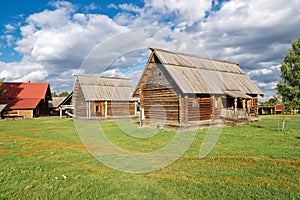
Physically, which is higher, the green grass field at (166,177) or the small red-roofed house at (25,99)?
the small red-roofed house at (25,99)

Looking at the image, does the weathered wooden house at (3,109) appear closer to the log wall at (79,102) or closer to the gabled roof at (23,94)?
the gabled roof at (23,94)

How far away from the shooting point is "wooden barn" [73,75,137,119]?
34.1 m

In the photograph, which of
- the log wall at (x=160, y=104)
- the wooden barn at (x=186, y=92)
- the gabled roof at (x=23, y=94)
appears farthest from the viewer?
the gabled roof at (x=23, y=94)

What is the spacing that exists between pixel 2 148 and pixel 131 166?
8.51 metres

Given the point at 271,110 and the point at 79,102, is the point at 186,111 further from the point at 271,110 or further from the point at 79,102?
the point at 271,110

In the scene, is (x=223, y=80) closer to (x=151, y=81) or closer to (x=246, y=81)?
(x=246, y=81)

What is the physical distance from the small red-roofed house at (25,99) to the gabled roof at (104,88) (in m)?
16.0

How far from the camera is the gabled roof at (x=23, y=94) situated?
45.8m

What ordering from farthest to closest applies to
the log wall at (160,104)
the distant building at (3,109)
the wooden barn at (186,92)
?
the distant building at (3,109) < the log wall at (160,104) < the wooden barn at (186,92)

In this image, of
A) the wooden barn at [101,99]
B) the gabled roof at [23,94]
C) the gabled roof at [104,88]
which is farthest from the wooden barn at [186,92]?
the gabled roof at [23,94]

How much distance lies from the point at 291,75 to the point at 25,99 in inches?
2002

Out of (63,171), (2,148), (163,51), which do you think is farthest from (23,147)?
(163,51)

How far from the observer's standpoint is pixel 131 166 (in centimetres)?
912

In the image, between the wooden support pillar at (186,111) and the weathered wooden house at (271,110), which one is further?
the weathered wooden house at (271,110)
